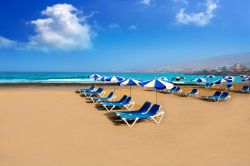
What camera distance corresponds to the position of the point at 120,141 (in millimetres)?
7242

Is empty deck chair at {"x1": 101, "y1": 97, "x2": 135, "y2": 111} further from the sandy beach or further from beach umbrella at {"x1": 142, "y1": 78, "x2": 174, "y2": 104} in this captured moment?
beach umbrella at {"x1": 142, "y1": 78, "x2": 174, "y2": 104}

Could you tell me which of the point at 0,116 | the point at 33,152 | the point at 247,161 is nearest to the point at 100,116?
the point at 0,116

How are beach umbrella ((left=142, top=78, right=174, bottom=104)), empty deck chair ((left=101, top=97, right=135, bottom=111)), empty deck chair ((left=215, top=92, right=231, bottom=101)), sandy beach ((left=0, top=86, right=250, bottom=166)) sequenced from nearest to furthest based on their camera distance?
sandy beach ((left=0, top=86, right=250, bottom=166)) → beach umbrella ((left=142, top=78, right=174, bottom=104)) → empty deck chair ((left=101, top=97, right=135, bottom=111)) → empty deck chair ((left=215, top=92, right=231, bottom=101))

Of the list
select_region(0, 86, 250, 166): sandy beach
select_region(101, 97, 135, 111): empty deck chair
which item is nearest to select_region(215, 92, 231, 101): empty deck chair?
select_region(0, 86, 250, 166): sandy beach

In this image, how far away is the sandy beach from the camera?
5.75 m

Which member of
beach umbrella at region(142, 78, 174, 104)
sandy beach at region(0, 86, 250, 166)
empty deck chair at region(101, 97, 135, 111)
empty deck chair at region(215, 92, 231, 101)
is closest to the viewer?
sandy beach at region(0, 86, 250, 166)

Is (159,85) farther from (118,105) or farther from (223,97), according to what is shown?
(223,97)

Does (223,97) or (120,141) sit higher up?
(120,141)

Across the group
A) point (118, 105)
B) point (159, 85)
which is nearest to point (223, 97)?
point (159, 85)

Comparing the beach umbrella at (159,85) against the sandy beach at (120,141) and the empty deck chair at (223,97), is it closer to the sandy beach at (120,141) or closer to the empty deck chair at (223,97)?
the sandy beach at (120,141)

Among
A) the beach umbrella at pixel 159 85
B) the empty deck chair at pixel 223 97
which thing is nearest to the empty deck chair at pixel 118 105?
the beach umbrella at pixel 159 85

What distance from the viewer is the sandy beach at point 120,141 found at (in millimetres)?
5750

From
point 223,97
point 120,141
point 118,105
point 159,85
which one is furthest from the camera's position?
point 223,97

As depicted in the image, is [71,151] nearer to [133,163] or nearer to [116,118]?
[133,163]
